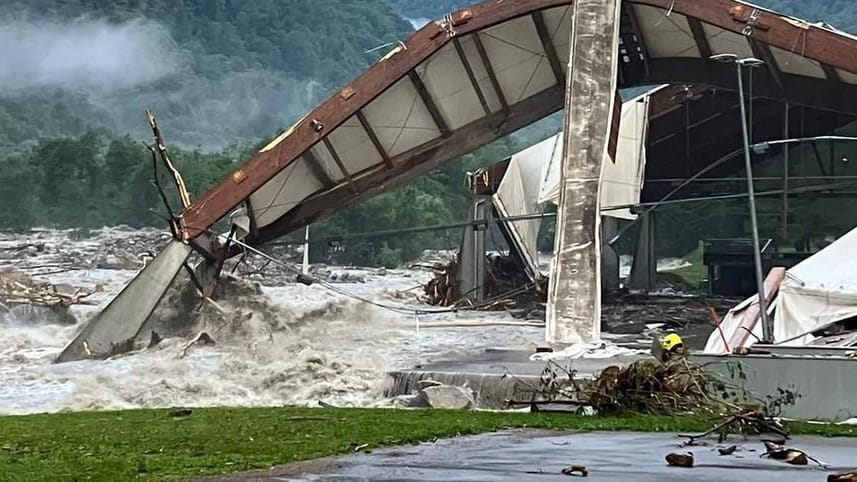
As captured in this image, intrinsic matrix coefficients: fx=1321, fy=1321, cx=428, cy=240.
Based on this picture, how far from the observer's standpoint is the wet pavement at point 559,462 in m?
9.75

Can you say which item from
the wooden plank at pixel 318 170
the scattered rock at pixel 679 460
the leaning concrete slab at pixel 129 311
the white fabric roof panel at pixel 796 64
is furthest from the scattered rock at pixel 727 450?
the wooden plank at pixel 318 170

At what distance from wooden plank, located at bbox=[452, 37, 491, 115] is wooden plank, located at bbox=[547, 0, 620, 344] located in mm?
3620

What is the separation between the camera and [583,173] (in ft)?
94.0

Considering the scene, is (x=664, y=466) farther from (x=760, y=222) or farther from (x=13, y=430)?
(x=760, y=222)

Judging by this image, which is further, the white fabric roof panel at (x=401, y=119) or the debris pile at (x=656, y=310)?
the debris pile at (x=656, y=310)

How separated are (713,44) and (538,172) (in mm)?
17154

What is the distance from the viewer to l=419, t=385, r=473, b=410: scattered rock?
65.0 feet

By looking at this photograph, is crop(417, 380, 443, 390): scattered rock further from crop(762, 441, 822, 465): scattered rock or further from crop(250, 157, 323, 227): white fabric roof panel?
crop(250, 157, 323, 227): white fabric roof panel

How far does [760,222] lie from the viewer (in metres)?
48.6

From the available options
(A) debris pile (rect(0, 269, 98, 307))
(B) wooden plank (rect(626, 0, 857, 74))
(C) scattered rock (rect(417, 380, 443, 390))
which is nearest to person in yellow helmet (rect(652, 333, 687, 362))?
(C) scattered rock (rect(417, 380, 443, 390))

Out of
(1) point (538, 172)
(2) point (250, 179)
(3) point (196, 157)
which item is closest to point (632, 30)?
(2) point (250, 179)

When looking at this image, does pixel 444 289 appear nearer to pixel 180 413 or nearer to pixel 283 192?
pixel 283 192

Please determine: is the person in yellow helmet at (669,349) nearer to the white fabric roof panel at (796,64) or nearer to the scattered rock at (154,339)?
the white fabric roof panel at (796,64)

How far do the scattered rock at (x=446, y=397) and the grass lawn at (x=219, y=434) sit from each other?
2.40m
